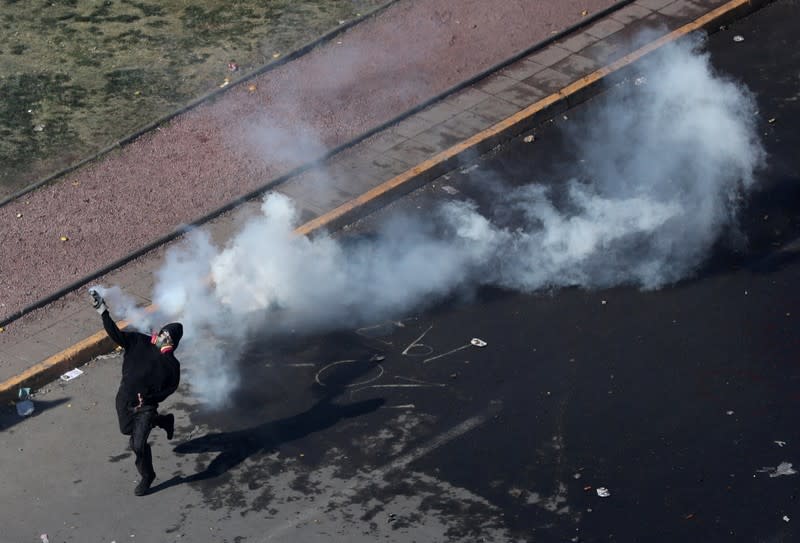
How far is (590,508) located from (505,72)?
7.01m

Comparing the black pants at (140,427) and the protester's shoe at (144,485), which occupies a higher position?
the black pants at (140,427)

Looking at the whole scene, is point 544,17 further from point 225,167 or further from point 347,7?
point 225,167

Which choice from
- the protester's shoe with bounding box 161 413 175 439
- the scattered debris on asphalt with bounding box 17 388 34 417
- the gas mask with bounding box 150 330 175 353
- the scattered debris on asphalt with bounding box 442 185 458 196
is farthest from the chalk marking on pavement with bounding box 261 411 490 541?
the scattered debris on asphalt with bounding box 442 185 458 196

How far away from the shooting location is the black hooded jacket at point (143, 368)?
436 inches

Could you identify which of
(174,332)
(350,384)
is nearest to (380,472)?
(350,384)

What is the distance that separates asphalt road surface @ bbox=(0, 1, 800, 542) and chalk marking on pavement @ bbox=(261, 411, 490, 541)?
0.05 feet

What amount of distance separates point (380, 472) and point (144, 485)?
1.75 metres

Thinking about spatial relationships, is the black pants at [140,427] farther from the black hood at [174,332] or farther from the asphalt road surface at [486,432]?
the black hood at [174,332]

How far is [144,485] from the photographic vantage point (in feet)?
36.5

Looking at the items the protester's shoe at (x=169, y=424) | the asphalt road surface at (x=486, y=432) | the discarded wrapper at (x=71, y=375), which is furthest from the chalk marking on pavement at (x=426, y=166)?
the protester's shoe at (x=169, y=424)

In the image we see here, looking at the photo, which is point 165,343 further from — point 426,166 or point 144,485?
point 426,166

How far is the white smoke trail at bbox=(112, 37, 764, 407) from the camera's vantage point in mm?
13094

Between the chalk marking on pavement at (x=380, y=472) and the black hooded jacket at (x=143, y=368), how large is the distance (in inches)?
55.4

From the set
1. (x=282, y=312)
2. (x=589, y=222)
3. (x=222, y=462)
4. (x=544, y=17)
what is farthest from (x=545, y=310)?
(x=544, y=17)
